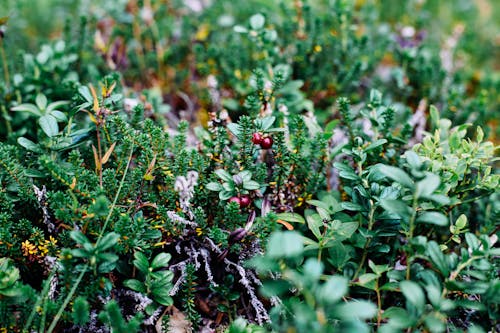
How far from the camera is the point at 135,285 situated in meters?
1.72

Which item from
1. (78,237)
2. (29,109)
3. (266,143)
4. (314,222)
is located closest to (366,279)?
(314,222)

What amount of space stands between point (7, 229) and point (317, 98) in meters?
1.99

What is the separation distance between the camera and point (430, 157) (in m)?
1.94

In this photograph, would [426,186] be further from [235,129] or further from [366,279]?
[235,129]

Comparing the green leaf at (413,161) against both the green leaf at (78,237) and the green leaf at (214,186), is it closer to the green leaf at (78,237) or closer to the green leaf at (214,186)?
the green leaf at (214,186)

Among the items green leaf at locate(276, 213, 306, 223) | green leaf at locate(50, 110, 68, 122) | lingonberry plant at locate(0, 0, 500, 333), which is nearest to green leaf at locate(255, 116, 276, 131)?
lingonberry plant at locate(0, 0, 500, 333)

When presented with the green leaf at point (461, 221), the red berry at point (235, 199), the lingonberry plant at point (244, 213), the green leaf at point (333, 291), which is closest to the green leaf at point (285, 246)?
the lingonberry plant at point (244, 213)

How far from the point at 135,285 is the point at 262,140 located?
0.78 meters

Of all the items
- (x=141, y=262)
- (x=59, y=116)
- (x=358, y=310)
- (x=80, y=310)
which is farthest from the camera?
(x=59, y=116)

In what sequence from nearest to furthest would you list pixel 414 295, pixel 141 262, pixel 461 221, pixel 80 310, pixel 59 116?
pixel 414 295 < pixel 80 310 < pixel 141 262 < pixel 461 221 < pixel 59 116

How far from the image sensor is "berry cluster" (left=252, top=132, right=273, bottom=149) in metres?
1.95

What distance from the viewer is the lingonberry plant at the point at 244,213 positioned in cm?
159

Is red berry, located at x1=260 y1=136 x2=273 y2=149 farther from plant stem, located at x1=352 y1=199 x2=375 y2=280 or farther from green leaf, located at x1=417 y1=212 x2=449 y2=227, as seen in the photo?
green leaf, located at x1=417 y1=212 x2=449 y2=227

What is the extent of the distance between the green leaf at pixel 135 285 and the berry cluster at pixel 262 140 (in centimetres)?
75
